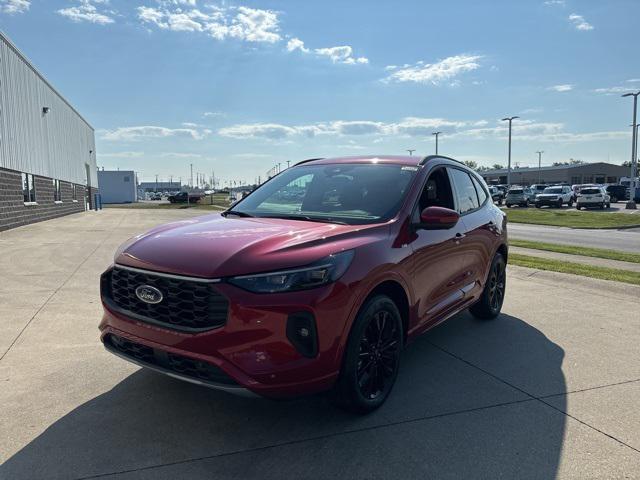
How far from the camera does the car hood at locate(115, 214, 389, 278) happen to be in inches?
118

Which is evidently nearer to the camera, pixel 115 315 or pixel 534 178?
pixel 115 315

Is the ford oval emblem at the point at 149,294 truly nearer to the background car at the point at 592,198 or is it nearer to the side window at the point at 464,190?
the side window at the point at 464,190

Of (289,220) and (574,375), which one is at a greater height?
(289,220)

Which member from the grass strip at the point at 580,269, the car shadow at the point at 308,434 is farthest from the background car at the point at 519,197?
the car shadow at the point at 308,434

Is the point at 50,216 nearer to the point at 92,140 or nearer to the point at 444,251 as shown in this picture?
the point at 92,140

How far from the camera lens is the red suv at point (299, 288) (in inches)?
114

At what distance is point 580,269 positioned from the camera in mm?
9008

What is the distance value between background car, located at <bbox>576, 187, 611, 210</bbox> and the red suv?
39.6m

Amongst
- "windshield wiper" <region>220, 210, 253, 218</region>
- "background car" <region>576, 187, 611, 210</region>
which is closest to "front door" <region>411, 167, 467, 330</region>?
"windshield wiper" <region>220, 210, 253, 218</region>

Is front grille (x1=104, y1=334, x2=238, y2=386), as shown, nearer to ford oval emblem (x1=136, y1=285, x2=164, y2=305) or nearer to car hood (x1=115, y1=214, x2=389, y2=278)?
ford oval emblem (x1=136, y1=285, x2=164, y2=305)

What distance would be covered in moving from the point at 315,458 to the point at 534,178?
4240 inches

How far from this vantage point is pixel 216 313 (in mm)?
2951

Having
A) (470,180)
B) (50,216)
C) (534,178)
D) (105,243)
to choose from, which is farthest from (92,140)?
(534,178)

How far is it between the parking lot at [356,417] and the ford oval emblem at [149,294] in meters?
0.85
